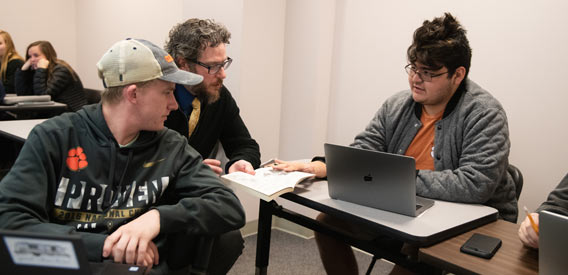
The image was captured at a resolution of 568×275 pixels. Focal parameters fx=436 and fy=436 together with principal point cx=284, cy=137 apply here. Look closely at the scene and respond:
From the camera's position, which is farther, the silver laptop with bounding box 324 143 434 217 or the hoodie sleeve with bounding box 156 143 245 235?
the silver laptop with bounding box 324 143 434 217

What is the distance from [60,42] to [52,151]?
4953 mm

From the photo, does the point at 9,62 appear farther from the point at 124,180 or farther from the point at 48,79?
the point at 124,180

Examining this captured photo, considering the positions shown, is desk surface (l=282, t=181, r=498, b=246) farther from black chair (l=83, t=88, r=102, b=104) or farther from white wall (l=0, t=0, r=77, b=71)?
white wall (l=0, t=0, r=77, b=71)

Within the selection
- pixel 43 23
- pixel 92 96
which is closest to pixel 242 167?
pixel 92 96

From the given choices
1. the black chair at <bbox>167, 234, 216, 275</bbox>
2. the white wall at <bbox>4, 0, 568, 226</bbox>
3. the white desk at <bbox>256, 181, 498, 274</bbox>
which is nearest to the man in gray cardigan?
the white desk at <bbox>256, 181, 498, 274</bbox>

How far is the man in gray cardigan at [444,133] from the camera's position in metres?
1.64

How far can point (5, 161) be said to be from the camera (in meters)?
3.19

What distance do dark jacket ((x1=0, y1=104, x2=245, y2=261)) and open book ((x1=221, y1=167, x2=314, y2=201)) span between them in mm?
242

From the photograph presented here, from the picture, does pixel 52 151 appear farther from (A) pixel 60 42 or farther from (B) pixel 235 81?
(A) pixel 60 42

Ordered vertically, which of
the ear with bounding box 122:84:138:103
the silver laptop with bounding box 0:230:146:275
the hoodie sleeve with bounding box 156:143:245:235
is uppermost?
the ear with bounding box 122:84:138:103

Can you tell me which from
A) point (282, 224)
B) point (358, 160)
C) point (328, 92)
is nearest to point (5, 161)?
point (282, 224)

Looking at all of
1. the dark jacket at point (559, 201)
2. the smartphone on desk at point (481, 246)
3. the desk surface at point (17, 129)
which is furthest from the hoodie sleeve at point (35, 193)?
the desk surface at point (17, 129)

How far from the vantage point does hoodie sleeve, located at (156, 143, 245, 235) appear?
1187 mm

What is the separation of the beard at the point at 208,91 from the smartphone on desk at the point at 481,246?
3.92 feet
